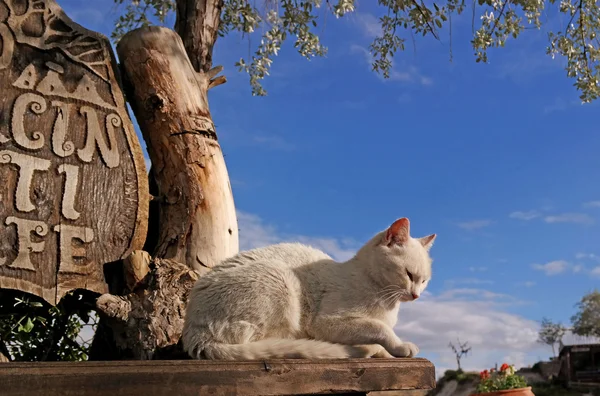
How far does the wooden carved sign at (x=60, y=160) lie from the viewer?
141 inches

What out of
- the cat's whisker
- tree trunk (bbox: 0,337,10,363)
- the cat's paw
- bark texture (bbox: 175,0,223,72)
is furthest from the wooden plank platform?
bark texture (bbox: 175,0,223,72)

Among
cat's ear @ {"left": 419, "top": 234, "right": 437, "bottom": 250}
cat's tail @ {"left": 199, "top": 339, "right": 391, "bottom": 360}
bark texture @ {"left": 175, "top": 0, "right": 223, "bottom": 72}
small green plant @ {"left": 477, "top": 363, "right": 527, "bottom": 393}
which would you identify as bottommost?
small green plant @ {"left": 477, "top": 363, "right": 527, "bottom": 393}

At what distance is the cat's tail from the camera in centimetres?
230

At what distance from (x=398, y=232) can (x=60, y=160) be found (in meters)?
2.32

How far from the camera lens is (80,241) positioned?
369cm

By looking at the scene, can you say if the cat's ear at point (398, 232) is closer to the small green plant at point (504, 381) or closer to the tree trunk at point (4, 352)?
the tree trunk at point (4, 352)

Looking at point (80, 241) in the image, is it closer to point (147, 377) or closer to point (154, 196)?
point (154, 196)

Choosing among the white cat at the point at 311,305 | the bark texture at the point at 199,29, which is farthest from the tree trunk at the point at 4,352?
the bark texture at the point at 199,29

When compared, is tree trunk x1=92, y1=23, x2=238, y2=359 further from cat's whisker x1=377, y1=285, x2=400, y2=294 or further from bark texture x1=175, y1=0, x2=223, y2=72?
cat's whisker x1=377, y1=285, x2=400, y2=294

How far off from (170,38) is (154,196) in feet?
3.85

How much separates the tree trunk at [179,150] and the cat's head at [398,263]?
5.62 feet

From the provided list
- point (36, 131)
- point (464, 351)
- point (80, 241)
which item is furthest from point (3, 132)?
point (464, 351)

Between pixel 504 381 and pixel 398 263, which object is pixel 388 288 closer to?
pixel 398 263

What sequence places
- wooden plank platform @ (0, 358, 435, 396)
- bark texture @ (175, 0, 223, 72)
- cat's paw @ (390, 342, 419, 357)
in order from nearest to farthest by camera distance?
1. wooden plank platform @ (0, 358, 435, 396)
2. cat's paw @ (390, 342, 419, 357)
3. bark texture @ (175, 0, 223, 72)
